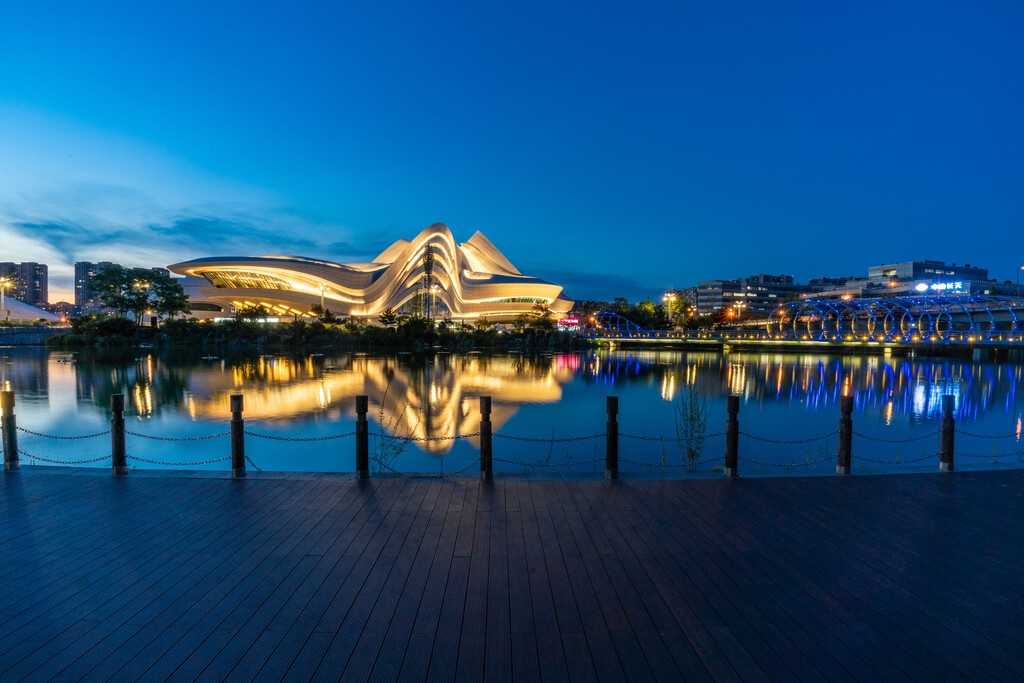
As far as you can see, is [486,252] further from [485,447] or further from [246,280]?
[485,447]

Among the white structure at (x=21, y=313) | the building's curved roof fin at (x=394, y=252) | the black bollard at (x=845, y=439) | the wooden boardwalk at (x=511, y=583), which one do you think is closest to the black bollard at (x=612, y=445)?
the wooden boardwalk at (x=511, y=583)

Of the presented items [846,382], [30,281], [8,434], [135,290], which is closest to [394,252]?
[135,290]

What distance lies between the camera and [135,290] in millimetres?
57906

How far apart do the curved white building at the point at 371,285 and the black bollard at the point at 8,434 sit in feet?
235

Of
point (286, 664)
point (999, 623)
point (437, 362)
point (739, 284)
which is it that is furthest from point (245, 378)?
point (739, 284)

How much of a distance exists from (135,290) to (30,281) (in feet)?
580

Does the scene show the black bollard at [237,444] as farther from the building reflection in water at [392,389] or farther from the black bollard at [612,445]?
the building reflection in water at [392,389]

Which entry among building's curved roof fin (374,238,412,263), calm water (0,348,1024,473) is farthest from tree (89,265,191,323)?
building's curved roof fin (374,238,412,263)

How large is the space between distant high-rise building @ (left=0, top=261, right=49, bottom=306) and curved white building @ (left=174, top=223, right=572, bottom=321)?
14906 centimetres

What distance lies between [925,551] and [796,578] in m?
1.37

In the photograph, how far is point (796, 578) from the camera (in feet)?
12.2

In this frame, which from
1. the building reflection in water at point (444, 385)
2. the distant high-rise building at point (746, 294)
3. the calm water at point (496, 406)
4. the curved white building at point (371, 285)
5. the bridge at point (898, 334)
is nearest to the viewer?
the calm water at point (496, 406)

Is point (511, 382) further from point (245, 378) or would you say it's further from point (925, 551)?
point (925, 551)

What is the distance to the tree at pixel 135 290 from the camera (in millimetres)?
→ 56500
